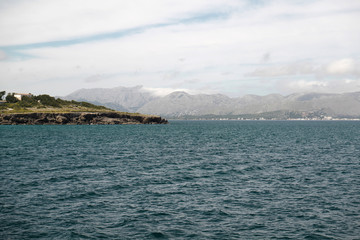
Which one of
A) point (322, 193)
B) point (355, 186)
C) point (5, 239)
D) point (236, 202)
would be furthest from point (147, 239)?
point (355, 186)

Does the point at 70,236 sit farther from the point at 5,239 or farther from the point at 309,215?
the point at 309,215

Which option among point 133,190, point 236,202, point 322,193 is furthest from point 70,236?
point 322,193

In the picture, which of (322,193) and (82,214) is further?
(322,193)

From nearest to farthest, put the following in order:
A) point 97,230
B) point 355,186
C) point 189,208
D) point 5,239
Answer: point 5,239
point 97,230
point 189,208
point 355,186

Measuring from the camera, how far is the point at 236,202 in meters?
33.5

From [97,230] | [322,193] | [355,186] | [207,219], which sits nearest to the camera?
[97,230]

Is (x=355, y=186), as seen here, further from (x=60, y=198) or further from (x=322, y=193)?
(x=60, y=198)

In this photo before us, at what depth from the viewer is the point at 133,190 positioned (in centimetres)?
3866

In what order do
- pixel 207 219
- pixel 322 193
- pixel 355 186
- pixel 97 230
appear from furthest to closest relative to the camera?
pixel 355 186
pixel 322 193
pixel 207 219
pixel 97 230

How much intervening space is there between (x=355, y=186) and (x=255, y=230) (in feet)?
74.9

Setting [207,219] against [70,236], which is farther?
[207,219]

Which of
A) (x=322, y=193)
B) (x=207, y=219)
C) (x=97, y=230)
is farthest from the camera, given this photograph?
(x=322, y=193)

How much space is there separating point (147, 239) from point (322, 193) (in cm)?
2416

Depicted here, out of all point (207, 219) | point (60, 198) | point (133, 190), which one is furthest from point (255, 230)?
point (60, 198)
